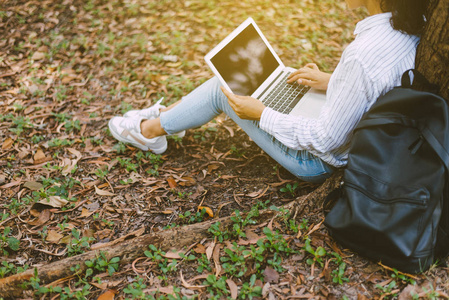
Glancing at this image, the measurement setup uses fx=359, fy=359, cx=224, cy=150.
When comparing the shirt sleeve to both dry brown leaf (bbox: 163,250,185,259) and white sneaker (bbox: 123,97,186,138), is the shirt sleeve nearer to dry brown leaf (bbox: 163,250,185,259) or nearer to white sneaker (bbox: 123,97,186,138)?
dry brown leaf (bbox: 163,250,185,259)

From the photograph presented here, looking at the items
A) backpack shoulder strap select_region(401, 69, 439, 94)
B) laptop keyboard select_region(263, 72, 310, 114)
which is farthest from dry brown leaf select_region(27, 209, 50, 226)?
backpack shoulder strap select_region(401, 69, 439, 94)

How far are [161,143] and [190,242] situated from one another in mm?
1228

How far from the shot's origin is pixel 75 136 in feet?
12.3

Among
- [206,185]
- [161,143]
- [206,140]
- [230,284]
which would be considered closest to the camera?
[230,284]

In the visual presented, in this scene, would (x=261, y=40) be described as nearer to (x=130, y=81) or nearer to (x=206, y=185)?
(x=206, y=185)

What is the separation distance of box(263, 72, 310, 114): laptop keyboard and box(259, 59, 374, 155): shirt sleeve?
1.10ft

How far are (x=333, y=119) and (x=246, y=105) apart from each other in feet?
2.09

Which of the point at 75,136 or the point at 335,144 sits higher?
the point at 335,144

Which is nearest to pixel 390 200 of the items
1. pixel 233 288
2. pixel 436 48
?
pixel 436 48

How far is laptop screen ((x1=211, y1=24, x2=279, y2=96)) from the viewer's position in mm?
2688

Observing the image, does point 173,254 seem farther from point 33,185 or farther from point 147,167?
point 33,185

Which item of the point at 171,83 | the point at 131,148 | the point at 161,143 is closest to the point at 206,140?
the point at 161,143

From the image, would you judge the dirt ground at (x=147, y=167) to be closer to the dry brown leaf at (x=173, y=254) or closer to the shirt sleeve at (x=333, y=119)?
the dry brown leaf at (x=173, y=254)

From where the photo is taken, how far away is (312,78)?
9.21 feet
